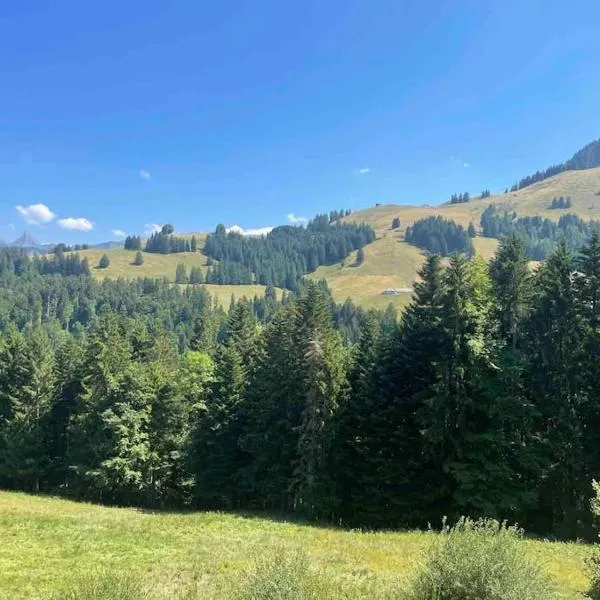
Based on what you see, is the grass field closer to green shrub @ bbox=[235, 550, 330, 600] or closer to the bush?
the bush

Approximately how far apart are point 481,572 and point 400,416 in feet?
77.0

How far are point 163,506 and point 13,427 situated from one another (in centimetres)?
1885

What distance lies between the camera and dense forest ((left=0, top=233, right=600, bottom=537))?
100.0 feet

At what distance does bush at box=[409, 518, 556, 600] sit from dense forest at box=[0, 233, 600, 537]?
20062 millimetres

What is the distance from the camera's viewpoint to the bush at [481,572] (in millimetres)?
9406

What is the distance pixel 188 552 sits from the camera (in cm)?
1914

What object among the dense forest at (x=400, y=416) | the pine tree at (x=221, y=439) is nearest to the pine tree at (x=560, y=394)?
the dense forest at (x=400, y=416)

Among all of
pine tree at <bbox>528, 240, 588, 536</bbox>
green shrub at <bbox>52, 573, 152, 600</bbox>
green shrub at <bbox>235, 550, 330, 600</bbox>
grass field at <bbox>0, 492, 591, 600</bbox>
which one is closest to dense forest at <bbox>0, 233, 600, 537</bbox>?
pine tree at <bbox>528, 240, 588, 536</bbox>

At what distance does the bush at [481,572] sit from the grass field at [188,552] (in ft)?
9.56

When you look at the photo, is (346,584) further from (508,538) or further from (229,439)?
(229,439)

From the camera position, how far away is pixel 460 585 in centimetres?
980

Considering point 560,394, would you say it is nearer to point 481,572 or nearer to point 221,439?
point 481,572

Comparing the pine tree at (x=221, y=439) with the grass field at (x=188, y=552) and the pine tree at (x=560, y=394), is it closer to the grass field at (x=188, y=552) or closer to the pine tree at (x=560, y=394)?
the grass field at (x=188, y=552)

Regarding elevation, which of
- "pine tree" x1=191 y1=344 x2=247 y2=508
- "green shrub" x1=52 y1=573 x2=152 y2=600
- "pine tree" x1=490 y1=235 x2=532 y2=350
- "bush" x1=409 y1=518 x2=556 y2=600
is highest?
"pine tree" x1=490 y1=235 x2=532 y2=350
